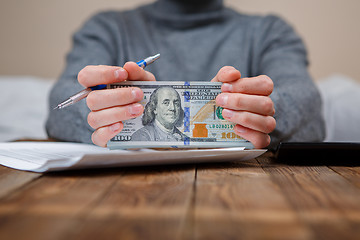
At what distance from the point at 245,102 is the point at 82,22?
1940mm

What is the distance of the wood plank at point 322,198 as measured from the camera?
33 cm

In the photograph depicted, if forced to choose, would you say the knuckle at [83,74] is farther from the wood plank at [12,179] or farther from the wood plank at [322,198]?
the wood plank at [322,198]

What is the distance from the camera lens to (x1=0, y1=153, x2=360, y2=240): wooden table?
0.32m

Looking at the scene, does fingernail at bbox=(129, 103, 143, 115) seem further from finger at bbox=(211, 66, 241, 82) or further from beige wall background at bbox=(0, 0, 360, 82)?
beige wall background at bbox=(0, 0, 360, 82)

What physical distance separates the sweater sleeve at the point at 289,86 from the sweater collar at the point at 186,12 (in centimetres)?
25

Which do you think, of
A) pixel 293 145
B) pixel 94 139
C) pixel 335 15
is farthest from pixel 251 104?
pixel 335 15

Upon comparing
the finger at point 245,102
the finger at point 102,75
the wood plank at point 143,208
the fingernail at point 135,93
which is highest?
the finger at point 102,75

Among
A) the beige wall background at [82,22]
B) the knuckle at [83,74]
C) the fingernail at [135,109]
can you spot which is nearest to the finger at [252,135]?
the fingernail at [135,109]

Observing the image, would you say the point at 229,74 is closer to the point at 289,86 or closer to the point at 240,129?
the point at 240,129

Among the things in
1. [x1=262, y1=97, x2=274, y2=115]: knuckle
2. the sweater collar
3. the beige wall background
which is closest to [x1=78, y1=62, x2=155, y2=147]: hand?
[x1=262, y1=97, x2=274, y2=115]: knuckle

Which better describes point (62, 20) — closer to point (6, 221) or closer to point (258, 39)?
point (258, 39)

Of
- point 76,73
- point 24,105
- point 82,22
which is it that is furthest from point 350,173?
point 82,22

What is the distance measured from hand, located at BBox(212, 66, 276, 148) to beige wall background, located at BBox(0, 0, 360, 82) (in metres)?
1.72

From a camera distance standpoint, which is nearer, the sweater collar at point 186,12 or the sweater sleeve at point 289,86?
the sweater sleeve at point 289,86
